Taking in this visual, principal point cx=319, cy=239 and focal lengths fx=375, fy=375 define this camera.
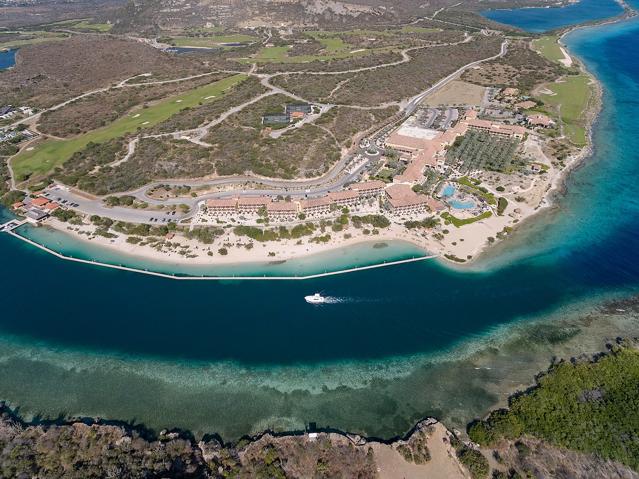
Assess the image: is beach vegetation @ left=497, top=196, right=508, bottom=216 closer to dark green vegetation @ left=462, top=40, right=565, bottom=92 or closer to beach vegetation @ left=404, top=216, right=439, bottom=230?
beach vegetation @ left=404, top=216, right=439, bottom=230

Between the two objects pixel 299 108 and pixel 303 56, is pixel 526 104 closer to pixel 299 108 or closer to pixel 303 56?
pixel 299 108

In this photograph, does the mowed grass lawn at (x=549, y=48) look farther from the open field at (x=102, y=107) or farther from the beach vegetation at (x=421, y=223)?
the open field at (x=102, y=107)

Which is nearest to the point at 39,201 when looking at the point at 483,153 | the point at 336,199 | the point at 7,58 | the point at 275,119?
the point at 275,119

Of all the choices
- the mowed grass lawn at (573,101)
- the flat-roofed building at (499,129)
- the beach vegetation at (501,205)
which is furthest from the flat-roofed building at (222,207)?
the mowed grass lawn at (573,101)

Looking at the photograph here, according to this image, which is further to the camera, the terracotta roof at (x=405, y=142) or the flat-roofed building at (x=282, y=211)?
the terracotta roof at (x=405, y=142)

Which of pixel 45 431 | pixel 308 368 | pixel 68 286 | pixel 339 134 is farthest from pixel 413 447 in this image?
pixel 339 134

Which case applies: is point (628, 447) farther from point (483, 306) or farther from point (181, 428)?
point (181, 428)

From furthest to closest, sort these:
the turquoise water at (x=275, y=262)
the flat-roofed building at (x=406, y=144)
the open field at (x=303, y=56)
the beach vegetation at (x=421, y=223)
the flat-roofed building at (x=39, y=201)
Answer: the open field at (x=303, y=56)
the flat-roofed building at (x=406, y=144)
the flat-roofed building at (x=39, y=201)
the beach vegetation at (x=421, y=223)
the turquoise water at (x=275, y=262)
